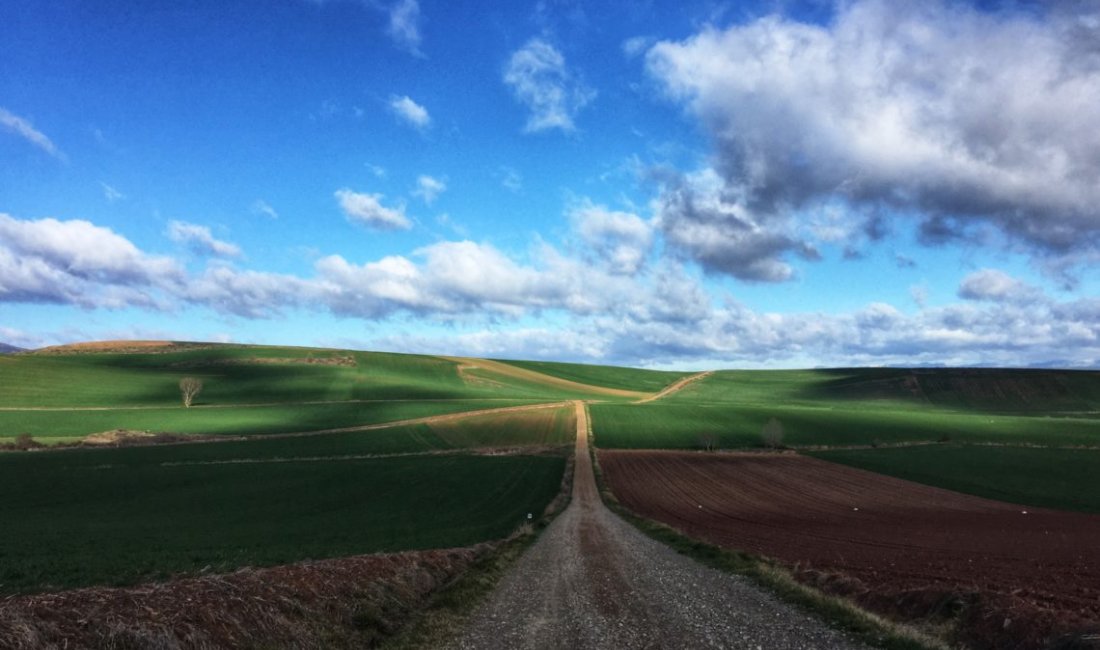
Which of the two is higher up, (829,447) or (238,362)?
(238,362)

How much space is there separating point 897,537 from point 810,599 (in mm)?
18126

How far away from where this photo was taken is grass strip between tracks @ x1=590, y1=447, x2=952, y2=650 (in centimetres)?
1384

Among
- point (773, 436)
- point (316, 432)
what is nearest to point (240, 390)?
point (316, 432)

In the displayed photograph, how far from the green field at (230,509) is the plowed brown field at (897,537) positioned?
1197 centimetres

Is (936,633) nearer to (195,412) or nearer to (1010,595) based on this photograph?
(1010,595)

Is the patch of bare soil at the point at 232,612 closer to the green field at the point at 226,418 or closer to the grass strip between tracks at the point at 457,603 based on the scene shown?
the grass strip between tracks at the point at 457,603

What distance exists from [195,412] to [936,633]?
111502mm

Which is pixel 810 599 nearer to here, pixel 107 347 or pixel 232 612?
pixel 232 612

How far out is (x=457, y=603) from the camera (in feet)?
57.4

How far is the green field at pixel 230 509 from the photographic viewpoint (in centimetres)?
2475

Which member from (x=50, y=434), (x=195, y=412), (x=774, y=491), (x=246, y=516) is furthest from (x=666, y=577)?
(x=195, y=412)

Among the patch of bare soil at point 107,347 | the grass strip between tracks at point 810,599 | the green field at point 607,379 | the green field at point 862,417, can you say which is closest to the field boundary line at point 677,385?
the green field at point 607,379

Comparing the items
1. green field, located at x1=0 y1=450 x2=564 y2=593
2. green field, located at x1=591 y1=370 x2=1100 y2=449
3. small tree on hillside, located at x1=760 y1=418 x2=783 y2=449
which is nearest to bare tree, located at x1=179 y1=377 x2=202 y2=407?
green field, located at x1=0 y1=450 x2=564 y2=593

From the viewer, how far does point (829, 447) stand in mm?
83875
